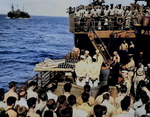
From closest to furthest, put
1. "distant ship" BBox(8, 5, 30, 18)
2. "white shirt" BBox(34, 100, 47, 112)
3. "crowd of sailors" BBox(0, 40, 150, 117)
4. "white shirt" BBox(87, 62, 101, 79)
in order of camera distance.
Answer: "crowd of sailors" BBox(0, 40, 150, 117)
"white shirt" BBox(34, 100, 47, 112)
"white shirt" BBox(87, 62, 101, 79)
"distant ship" BBox(8, 5, 30, 18)

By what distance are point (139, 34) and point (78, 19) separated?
6.13 metres

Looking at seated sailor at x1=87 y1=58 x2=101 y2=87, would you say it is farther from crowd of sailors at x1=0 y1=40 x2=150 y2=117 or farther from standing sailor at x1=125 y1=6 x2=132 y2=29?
standing sailor at x1=125 y1=6 x2=132 y2=29

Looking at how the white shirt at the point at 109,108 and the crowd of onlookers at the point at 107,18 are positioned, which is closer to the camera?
the white shirt at the point at 109,108

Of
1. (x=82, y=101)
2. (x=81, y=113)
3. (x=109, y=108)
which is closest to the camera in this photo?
(x=81, y=113)

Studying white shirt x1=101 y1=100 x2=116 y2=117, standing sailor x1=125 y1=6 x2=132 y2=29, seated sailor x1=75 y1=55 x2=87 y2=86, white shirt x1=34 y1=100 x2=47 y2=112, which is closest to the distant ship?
standing sailor x1=125 y1=6 x2=132 y2=29

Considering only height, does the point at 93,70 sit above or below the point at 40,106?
above

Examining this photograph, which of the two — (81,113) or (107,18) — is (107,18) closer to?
(107,18)

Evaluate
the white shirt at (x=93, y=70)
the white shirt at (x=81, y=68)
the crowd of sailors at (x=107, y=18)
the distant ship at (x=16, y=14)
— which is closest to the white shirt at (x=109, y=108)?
the white shirt at (x=93, y=70)

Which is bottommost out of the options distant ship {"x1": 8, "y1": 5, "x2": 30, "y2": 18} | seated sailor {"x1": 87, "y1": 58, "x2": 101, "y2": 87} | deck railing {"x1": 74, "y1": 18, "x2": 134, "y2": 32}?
seated sailor {"x1": 87, "y1": 58, "x2": 101, "y2": 87}

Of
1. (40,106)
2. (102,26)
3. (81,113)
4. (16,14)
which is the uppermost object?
(16,14)

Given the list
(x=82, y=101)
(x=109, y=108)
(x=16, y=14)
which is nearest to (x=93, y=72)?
(x=82, y=101)

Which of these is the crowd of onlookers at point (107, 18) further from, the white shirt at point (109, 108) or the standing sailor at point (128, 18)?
the white shirt at point (109, 108)

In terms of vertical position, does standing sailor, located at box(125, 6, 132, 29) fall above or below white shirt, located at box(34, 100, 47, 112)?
above

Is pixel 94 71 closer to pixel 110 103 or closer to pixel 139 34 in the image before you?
pixel 110 103
